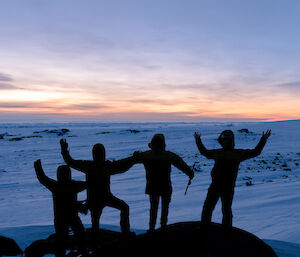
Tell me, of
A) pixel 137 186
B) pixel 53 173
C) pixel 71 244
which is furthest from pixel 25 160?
pixel 71 244

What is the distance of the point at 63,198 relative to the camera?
3.82 meters

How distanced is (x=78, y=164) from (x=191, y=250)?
92.0 inches

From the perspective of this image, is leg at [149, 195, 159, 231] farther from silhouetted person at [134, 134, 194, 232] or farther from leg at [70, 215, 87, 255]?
leg at [70, 215, 87, 255]

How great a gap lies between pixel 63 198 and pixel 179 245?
2096mm

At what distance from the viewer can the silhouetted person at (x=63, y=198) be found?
3781mm

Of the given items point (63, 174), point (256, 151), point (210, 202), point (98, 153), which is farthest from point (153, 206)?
point (256, 151)

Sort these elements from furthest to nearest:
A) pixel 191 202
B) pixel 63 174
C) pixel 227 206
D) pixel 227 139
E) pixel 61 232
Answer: pixel 191 202, pixel 227 206, pixel 227 139, pixel 61 232, pixel 63 174

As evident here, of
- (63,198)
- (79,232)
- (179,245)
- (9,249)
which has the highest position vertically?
(63,198)

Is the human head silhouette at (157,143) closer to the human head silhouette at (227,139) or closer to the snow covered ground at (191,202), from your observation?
the human head silhouette at (227,139)

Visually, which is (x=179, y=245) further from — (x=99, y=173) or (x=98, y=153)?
(x=98, y=153)

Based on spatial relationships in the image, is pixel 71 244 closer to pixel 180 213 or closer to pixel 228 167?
pixel 228 167

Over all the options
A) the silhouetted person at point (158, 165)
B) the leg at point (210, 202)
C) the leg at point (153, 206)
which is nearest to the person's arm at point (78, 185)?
the silhouetted person at point (158, 165)

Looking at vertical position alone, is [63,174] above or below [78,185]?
above

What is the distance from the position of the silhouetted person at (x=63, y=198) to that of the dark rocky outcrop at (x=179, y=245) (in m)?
0.54
